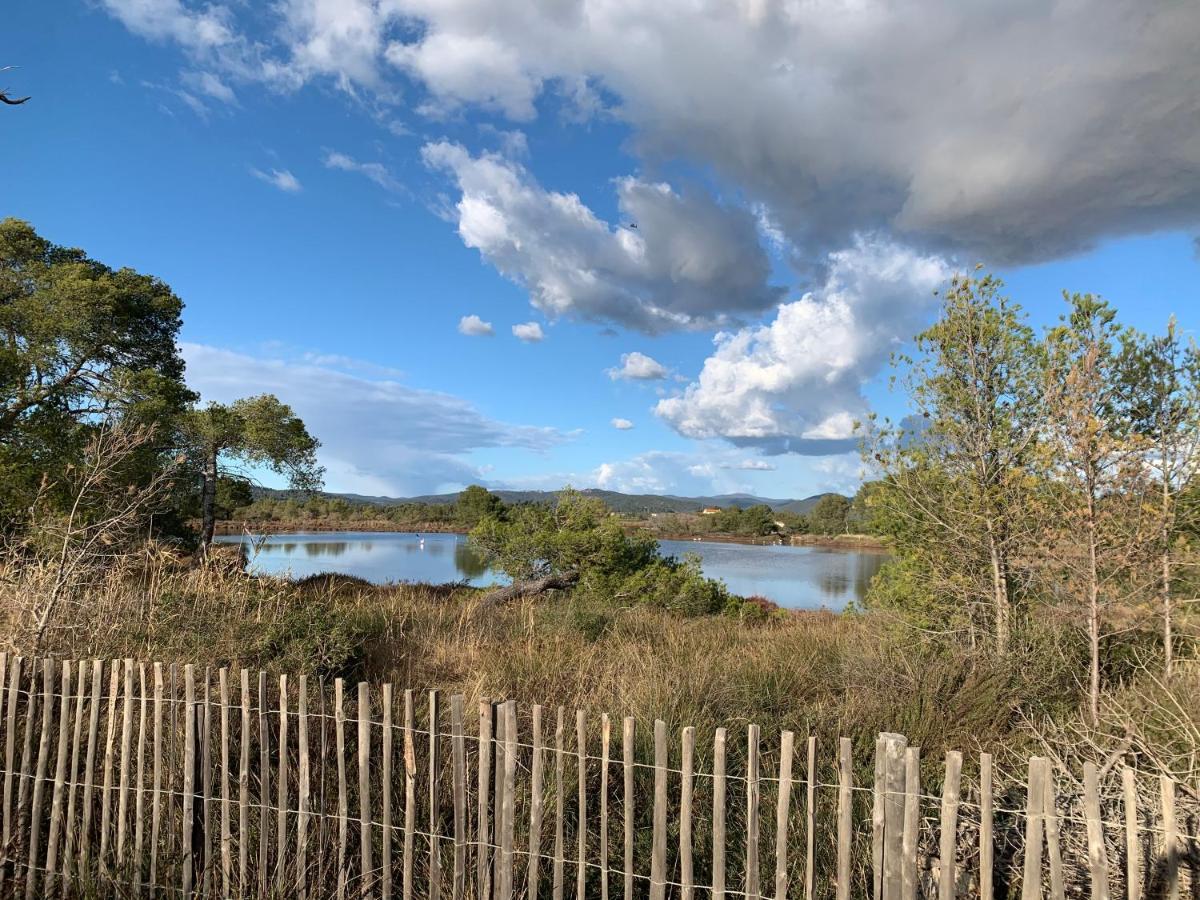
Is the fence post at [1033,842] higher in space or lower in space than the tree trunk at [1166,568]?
lower

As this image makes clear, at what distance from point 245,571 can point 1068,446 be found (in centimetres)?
867

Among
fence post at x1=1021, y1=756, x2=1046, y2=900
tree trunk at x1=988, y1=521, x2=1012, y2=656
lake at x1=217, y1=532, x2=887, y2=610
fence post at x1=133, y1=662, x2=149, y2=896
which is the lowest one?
lake at x1=217, y1=532, x2=887, y2=610

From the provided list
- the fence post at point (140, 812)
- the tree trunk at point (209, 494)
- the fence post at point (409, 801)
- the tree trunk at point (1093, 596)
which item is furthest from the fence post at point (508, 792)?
the tree trunk at point (209, 494)

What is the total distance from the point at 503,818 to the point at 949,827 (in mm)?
1842

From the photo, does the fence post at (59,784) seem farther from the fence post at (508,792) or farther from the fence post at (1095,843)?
the fence post at (1095,843)

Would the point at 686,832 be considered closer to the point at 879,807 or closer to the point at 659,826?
the point at 659,826

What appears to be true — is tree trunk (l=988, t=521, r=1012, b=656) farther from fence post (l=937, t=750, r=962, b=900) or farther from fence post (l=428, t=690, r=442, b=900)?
fence post (l=428, t=690, r=442, b=900)

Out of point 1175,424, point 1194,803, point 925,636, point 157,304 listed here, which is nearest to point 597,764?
point 1194,803

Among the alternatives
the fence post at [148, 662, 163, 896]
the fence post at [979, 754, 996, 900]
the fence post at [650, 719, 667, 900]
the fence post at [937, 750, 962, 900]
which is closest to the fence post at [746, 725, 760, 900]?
the fence post at [650, 719, 667, 900]

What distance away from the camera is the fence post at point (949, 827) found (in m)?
2.39

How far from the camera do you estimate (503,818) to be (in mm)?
3092

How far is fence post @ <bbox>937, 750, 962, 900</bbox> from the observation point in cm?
239

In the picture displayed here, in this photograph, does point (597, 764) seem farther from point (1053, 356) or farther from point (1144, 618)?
point (1053, 356)

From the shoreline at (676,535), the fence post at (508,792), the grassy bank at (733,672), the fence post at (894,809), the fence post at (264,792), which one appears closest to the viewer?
the fence post at (894,809)
